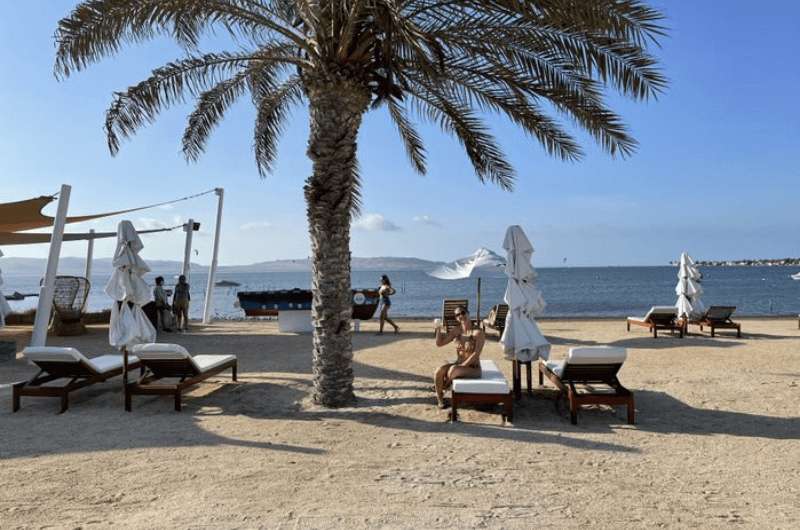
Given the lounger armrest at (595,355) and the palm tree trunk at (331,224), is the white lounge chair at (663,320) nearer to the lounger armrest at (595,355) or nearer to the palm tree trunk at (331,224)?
the lounger armrest at (595,355)

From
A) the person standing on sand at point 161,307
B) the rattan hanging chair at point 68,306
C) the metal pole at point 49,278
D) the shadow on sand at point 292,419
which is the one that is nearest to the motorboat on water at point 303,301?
the person standing on sand at point 161,307

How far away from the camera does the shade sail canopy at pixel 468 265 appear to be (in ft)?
39.3

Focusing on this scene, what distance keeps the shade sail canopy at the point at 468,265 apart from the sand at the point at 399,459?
4289mm

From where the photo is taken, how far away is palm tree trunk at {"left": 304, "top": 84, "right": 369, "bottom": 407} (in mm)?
6309

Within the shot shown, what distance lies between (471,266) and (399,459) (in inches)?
312

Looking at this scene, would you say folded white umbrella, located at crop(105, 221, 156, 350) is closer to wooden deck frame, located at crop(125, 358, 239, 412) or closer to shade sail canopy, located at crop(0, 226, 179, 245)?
wooden deck frame, located at crop(125, 358, 239, 412)

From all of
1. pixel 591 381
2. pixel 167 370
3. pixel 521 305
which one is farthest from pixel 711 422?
pixel 167 370

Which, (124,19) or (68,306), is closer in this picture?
(124,19)

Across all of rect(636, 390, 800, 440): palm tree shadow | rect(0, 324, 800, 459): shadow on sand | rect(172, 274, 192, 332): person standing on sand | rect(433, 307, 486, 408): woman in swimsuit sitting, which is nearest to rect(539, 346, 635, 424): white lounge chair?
rect(0, 324, 800, 459): shadow on sand

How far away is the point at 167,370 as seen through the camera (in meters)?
6.78

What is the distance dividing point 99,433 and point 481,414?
391 centimetres

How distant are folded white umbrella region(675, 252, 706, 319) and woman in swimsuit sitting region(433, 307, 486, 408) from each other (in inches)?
351

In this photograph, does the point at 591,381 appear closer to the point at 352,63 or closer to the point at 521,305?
the point at 521,305

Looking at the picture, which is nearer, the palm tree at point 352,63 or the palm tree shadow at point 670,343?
the palm tree at point 352,63
